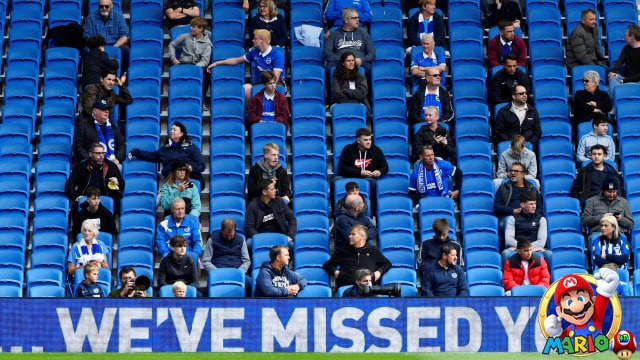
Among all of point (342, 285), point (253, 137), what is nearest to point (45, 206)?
point (253, 137)

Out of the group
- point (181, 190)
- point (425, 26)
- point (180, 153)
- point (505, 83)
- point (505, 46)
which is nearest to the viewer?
point (181, 190)

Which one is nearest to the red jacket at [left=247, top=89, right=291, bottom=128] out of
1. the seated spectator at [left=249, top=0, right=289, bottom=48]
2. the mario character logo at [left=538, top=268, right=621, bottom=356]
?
the seated spectator at [left=249, top=0, right=289, bottom=48]

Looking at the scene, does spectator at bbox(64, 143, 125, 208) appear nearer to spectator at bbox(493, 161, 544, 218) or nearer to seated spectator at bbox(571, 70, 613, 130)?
spectator at bbox(493, 161, 544, 218)

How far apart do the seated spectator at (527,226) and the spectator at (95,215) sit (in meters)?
5.24

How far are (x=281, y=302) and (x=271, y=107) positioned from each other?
5502 millimetres

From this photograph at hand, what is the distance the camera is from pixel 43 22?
23.0 metres

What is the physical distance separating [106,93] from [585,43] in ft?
24.0

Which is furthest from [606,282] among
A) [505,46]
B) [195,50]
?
[195,50]

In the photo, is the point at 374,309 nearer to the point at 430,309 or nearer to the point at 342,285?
the point at 430,309

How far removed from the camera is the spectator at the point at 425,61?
21.5 metres

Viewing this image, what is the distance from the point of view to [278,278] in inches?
685

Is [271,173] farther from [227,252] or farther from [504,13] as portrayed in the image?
[504,13]

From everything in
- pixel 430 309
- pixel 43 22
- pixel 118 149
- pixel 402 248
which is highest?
pixel 43 22

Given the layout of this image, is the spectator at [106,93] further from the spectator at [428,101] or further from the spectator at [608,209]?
the spectator at [608,209]
